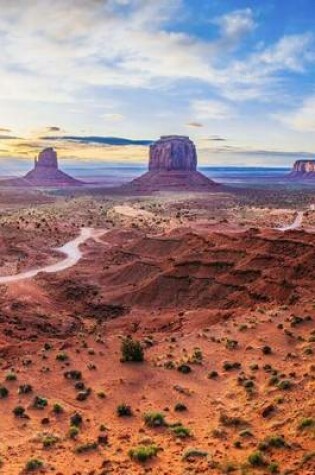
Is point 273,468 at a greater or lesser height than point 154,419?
greater

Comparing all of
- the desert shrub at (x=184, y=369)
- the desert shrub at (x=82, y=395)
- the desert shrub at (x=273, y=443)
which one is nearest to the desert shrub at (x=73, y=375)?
the desert shrub at (x=82, y=395)

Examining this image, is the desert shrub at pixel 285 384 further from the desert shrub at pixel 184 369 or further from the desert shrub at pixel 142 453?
the desert shrub at pixel 142 453

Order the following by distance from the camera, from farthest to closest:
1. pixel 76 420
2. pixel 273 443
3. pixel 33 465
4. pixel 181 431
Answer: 1. pixel 76 420
2. pixel 181 431
3. pixel 273 443
4. pixel 33 465

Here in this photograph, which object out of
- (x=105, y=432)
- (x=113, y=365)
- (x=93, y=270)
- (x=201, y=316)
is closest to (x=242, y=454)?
(x=105, y=432)

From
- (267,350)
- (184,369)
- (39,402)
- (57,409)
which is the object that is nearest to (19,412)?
(39,402)

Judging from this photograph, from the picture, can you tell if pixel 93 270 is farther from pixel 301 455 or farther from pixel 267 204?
pixel 267 204

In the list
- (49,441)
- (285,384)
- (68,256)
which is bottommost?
(68,256)

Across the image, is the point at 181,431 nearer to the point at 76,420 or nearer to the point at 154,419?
the point at 154,419
